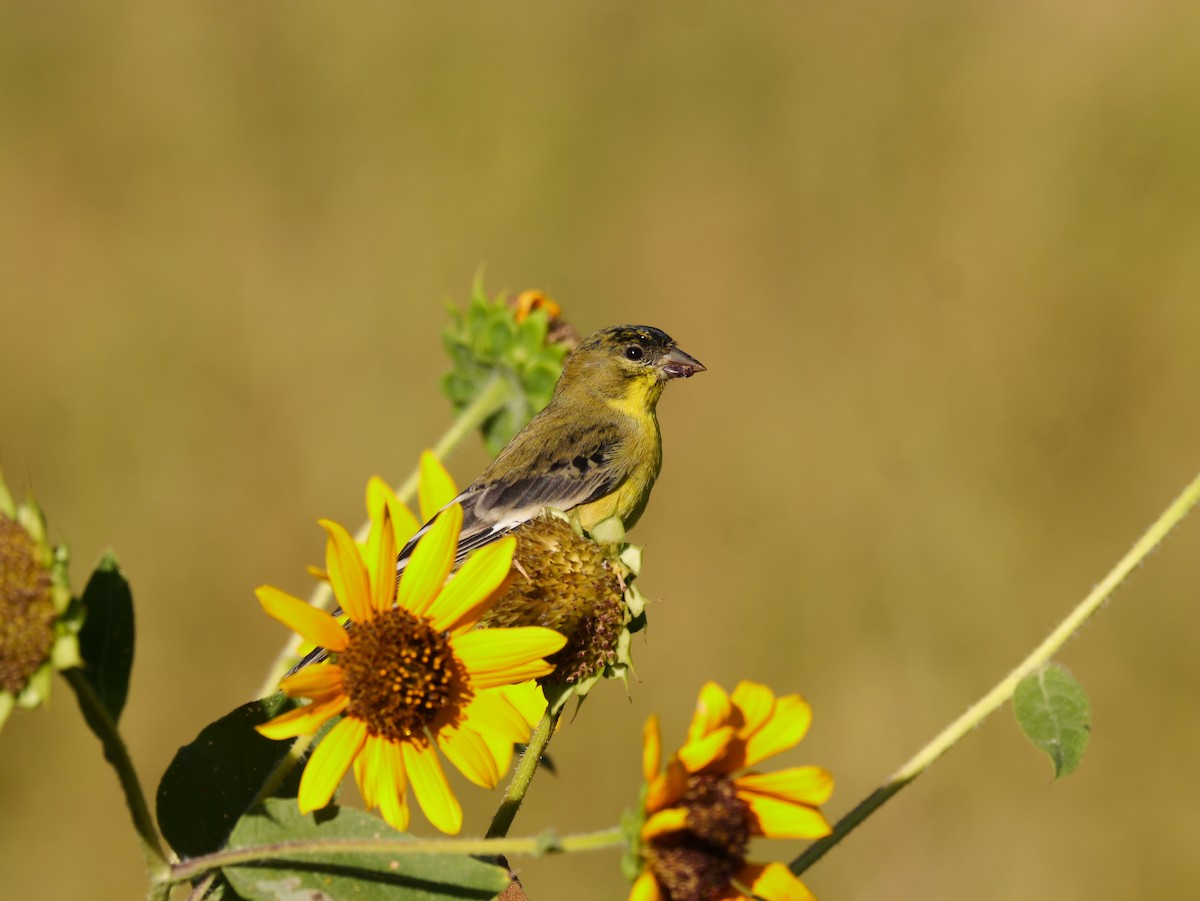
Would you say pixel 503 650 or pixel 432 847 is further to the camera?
pixel 503 650

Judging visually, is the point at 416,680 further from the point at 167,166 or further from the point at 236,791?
the point at 167,166

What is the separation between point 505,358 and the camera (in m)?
3.46

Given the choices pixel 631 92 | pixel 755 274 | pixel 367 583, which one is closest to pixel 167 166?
pixel 631 92

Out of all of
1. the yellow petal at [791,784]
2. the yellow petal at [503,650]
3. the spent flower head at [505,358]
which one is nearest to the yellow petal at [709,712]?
the yellow petal at [791,784]

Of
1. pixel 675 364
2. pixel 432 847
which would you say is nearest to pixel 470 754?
pixel 432 847

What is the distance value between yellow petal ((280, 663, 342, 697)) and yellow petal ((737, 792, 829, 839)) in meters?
0.50

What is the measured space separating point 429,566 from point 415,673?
5.4 inches

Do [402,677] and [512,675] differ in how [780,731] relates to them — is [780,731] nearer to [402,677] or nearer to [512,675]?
[512,675]

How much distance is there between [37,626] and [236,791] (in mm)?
444

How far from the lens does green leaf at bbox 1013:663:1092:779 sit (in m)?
1.80

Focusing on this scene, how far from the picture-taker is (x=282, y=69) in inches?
A: 480

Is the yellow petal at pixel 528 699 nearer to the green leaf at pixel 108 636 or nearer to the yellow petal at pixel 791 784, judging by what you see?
the yellow petal at pixel 791 784

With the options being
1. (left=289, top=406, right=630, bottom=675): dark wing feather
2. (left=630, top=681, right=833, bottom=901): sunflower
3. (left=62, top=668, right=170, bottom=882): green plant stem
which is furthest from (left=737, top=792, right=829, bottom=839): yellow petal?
(left=289, top=406, right=630, bottom=675): dark wing feather

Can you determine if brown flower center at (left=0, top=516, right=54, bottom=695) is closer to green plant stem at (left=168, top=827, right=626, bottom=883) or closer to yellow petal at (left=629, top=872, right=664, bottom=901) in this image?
green plant stem at (left=168, top=827, right=626, bottom=883)
